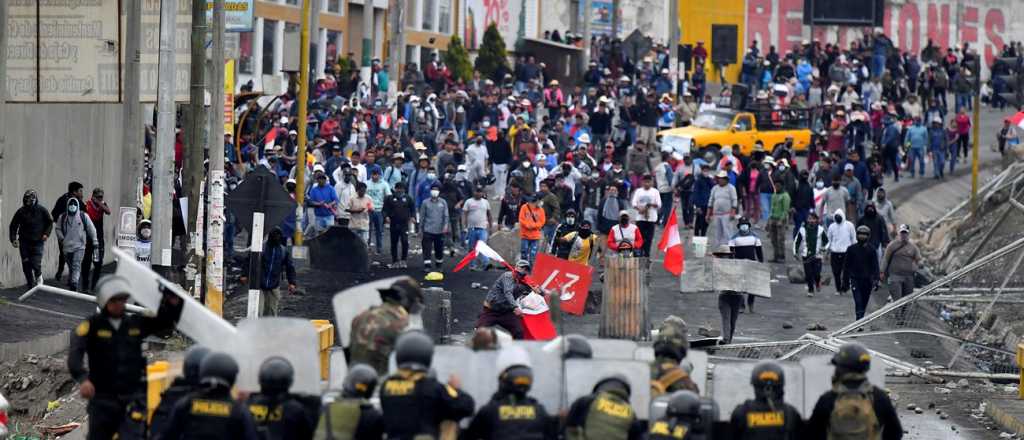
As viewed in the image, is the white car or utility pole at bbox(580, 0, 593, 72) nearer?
the white car

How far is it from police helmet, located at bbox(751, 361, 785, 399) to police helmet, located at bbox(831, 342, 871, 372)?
47 centimetres

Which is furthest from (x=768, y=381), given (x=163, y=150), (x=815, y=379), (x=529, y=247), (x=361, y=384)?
(x=529, y=247)

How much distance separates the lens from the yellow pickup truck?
41625 millimetres

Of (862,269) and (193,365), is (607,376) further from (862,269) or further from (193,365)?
(862,269)

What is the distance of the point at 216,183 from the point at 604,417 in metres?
12.9

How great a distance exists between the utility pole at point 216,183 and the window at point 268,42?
2211cm

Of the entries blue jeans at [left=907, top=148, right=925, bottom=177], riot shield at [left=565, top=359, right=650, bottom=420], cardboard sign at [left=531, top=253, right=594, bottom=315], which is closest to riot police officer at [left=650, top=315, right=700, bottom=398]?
riot shield at [left=565, top=359, right=650, bottom=420]

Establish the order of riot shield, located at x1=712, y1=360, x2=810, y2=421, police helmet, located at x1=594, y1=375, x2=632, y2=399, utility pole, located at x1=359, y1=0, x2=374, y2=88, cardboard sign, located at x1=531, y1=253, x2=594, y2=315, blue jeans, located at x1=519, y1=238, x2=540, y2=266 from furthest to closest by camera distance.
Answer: utility pole, located at x1=359, y1=0, x2=374, y2=88 → blue jeans, located at x1=519, y1=238, x2=540, y2=266 → cardboard sign, located at x1=531, y1=253, x2=594, y2=315 → riot shield, located at x1=712, y1=360, x2=810, y2=421 → police helmet, located at x1=594, y1=375, x2=632, y2=399

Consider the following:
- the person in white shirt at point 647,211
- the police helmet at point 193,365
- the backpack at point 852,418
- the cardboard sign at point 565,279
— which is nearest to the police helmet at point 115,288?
the police helmet at point 193,365

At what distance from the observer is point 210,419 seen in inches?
448

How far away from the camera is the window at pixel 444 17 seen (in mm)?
57438

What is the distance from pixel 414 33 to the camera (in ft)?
181

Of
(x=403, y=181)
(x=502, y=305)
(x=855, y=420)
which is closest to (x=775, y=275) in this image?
(x=403, y=181)

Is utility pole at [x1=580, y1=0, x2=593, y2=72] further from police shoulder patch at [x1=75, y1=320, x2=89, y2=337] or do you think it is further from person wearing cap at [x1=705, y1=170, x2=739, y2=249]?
police shoulder patch at [x1=75, y1=320, x2=89, y2=337]
